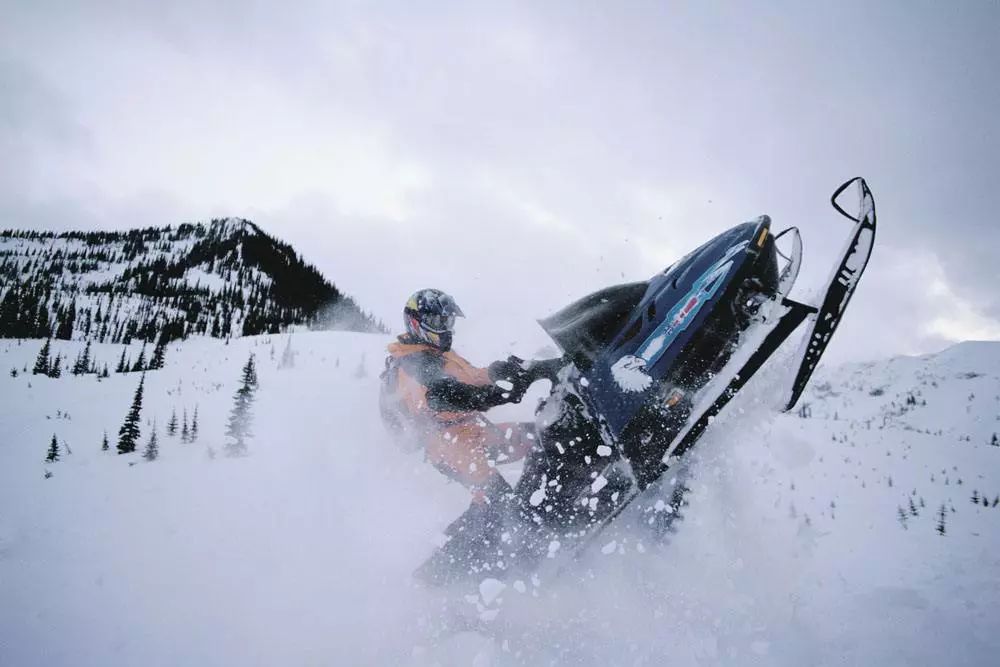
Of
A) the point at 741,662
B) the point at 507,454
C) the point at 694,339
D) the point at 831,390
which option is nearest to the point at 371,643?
the point at 507,454

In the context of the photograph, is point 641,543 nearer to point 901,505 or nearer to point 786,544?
point 786,544

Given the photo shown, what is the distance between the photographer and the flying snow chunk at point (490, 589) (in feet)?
11.6

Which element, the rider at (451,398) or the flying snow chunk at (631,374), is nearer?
the flying snow chunk at (631,374)

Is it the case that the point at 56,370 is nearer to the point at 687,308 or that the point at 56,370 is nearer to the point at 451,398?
the point at 451,398

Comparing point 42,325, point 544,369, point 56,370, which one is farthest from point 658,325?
point 42,325

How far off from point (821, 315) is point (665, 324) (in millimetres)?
966

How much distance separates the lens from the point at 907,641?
2.96 m

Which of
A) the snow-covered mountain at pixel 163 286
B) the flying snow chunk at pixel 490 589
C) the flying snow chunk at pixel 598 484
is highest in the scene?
the snow-covered mountain at pixel 163 286

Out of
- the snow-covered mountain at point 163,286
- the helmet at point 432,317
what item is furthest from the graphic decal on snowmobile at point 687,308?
the snow-covered mountain at point 163,286

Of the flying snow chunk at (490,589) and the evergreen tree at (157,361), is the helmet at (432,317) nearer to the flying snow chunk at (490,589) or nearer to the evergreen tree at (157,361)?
the flying snow chunk at (490,589)

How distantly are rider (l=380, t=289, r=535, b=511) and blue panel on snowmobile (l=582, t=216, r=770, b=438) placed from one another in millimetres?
701

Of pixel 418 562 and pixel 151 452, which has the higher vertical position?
pixel 151 452

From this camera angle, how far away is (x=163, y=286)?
94688mm

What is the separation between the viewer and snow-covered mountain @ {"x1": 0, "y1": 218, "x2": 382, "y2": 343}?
70375mm
